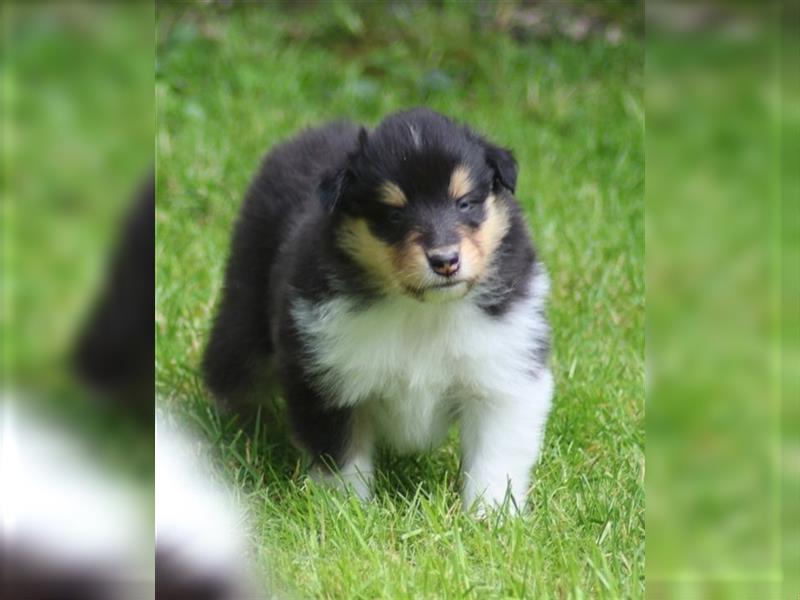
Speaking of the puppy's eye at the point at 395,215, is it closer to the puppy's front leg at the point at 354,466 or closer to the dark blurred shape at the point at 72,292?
the puppy's front leg at the point at 354,466

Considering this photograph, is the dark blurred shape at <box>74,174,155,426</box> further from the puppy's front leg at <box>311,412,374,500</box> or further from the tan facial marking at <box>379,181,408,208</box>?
the puppy's front leg at <box>311,412,374,500</box>

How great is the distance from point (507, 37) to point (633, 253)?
2695 millimetres

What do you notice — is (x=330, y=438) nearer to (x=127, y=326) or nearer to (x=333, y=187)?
(x=333, y=187)

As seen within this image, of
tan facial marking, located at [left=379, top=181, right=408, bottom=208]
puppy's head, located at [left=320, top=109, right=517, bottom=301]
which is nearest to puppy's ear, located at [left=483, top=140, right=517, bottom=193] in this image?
puppy's head, located at [left=320, top=109, right=517, bottom=301]

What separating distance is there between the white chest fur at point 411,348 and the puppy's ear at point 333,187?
25 cm

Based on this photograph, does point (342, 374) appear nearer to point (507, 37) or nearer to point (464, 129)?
point (464, 129)

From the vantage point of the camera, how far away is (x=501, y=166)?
8.75ft

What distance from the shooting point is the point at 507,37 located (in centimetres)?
632

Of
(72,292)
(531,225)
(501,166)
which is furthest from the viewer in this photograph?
(531,225)

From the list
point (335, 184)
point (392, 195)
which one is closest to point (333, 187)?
point (335, 184)

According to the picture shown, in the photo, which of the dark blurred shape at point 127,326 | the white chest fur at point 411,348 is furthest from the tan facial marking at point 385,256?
the dark blurred shape at point 127,326

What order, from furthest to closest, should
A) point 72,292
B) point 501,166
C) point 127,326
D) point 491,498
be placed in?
point 491,498 < point 501,166 < point 127,326 < point 72,292

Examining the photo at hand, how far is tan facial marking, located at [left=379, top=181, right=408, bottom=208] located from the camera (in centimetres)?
254

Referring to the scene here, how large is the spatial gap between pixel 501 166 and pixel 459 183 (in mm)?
159
